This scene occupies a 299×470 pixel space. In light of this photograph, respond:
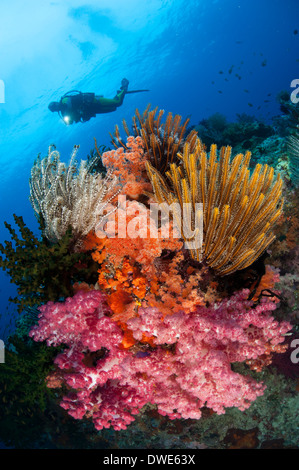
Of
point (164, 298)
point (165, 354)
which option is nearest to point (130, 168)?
point (164, 298)

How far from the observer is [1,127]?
151 feet

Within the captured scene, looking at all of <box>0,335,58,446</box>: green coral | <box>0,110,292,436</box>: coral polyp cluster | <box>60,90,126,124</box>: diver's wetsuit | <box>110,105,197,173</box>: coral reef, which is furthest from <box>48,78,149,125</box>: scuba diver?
<box>0,110,292,436</box>: coral polyp cluster

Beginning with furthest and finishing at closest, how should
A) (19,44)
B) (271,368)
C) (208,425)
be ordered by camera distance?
(19,44), (208,425), (271,368)

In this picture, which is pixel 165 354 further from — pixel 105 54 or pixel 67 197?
pixel 105 54

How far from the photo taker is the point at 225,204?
2.64 m

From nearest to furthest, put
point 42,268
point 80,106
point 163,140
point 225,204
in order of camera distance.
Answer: point 225,204 → point 42,268 → point 163,140 → point 80,106

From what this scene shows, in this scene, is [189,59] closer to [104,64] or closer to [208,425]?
[104,64]

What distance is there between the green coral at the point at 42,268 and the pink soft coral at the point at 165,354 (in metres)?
0.34

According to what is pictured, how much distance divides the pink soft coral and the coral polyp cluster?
11mm

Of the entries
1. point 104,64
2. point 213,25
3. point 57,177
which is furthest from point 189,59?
point 57,177

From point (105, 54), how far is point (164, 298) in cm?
6774

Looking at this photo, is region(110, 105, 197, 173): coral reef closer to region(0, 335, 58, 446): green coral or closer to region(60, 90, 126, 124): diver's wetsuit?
region(0, 335, 58, 446): green coral

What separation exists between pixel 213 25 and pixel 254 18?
1496 centimetres

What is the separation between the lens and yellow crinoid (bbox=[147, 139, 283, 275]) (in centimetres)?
253
